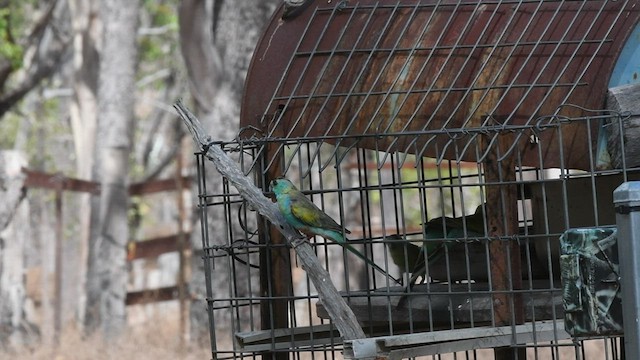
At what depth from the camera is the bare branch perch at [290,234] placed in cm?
440

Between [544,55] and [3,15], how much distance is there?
50.6ft

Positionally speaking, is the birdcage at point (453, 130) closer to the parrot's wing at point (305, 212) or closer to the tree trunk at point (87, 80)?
the parrot's wing at point (305, 212)

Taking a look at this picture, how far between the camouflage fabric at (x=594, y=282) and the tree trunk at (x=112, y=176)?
9.84 m

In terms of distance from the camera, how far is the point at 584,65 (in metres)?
5.01

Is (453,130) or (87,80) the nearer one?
(453,130)

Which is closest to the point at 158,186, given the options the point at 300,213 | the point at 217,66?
the point at 217,66

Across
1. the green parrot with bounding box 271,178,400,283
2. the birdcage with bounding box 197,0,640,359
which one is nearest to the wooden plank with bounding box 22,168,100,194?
the birdcage with bounding box 197,0,640,359

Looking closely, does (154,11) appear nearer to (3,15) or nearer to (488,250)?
(3,15)

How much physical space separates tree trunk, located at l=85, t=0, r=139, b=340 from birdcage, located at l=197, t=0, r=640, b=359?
7178mm

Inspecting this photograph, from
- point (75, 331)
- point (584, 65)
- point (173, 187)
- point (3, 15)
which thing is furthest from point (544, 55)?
point (3, 15)

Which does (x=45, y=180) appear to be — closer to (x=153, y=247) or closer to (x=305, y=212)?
(x=153, y=247)

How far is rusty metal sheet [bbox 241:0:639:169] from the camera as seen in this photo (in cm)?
500

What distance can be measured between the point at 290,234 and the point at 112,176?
1060 cm

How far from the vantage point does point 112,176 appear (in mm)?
14977
